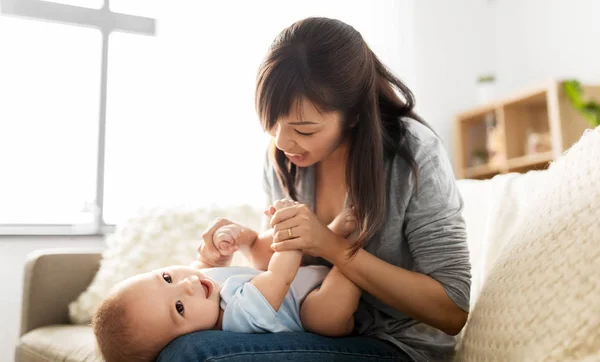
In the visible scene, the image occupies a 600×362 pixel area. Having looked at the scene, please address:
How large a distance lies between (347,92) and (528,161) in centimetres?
241

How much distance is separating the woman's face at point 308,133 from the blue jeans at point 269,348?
0.37m

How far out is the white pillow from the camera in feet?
6.21

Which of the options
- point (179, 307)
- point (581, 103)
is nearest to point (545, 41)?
point (581, 103)

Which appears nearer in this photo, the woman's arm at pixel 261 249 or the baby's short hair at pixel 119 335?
the baby's short hair at pixel 119 335

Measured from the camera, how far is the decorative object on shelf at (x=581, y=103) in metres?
2.74

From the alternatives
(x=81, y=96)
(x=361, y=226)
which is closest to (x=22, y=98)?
(x=81, y=96)

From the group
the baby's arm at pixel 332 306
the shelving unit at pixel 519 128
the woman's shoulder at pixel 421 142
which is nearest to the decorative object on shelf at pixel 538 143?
the shelving unit at pixel 519 128

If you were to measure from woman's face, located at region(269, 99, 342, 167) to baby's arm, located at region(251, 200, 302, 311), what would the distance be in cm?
21

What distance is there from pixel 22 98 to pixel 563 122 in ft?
9.34

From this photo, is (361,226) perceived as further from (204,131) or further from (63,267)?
(204,131)

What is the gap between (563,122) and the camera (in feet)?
9.44

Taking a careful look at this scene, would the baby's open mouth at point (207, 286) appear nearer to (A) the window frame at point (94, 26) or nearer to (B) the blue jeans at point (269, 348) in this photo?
(B) the blue jeans at point (269, 348)

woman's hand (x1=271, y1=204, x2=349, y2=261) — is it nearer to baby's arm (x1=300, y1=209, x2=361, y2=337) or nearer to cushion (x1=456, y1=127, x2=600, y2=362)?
baby's arm (x1=300, y1=209, x2=361, y2=337)

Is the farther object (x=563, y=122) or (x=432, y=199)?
(x=563, y=122)
